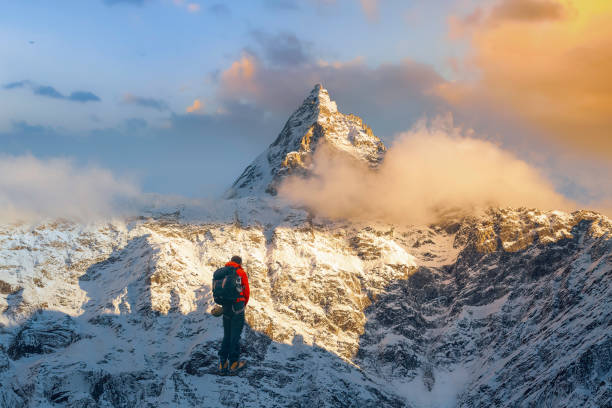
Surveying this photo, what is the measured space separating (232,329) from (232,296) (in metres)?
3.09

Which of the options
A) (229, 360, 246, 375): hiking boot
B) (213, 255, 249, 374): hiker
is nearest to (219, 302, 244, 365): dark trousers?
(213, 255, 249, 374): hiker

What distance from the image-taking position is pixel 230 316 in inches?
2427

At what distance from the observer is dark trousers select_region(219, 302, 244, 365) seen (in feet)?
201

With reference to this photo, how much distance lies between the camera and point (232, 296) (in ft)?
198

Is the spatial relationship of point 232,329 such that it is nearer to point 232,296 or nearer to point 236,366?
point 232,296

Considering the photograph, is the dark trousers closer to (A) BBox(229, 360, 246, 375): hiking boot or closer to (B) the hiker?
(B) the hiker

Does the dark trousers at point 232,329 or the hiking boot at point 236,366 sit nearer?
the dark trousers at point 232,329

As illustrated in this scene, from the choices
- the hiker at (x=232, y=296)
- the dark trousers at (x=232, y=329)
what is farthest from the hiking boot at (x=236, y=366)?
the dark trousers at (x=232, y=329)

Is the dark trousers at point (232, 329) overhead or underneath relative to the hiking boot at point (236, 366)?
overhead

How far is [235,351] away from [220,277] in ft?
20.8

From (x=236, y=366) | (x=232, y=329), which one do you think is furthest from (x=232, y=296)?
(x=236, y=366)

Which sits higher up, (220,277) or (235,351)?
(220,277)

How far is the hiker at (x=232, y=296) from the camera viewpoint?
60.3m

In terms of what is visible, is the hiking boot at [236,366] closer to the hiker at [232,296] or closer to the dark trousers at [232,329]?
the hiker at [232,296]
